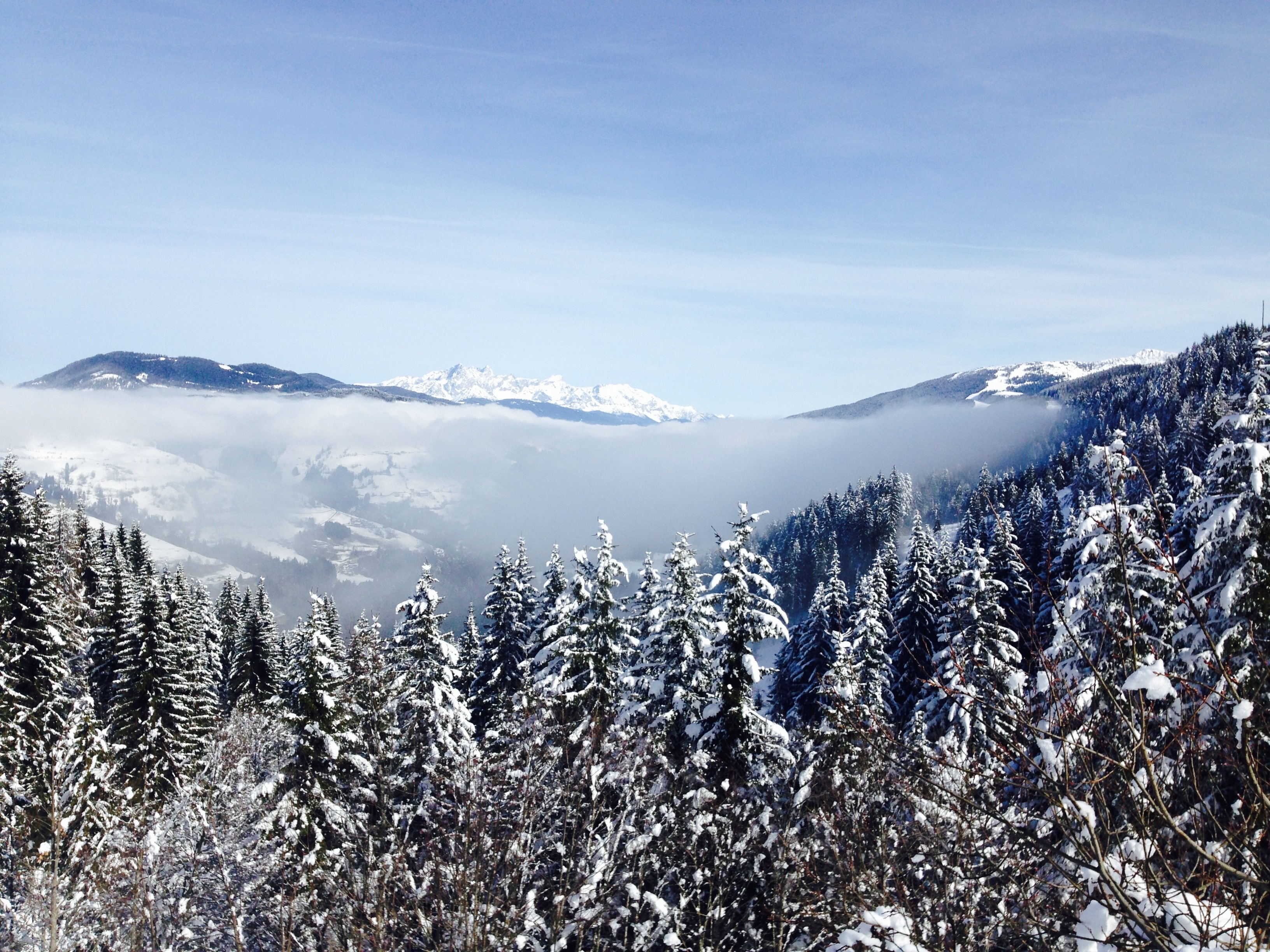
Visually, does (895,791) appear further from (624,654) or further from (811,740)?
(624,654)

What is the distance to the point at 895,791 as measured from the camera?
12023mm

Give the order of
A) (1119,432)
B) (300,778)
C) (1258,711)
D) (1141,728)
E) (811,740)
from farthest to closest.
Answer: (300,778)
(811,740)
(1119,432)
(1258,711)
(1141,728)

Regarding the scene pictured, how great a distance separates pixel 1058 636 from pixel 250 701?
4639 centimetres

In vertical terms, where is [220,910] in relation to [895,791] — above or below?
below

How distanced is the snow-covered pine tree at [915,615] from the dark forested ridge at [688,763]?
187 millimetres

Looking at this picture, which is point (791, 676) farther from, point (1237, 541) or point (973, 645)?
point (1237, 541)

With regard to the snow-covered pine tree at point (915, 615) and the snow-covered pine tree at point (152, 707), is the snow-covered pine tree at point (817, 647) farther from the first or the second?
the snow-covered pine tree at point (152, 707)

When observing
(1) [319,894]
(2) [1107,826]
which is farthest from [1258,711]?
(1) [319,894]

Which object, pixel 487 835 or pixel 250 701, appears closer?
pixel 487 835

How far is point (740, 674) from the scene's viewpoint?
1873cm

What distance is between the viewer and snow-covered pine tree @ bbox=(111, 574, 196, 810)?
86.6ft

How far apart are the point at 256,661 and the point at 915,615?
42.7 metres

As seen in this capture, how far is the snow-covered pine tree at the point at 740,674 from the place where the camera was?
723 inches

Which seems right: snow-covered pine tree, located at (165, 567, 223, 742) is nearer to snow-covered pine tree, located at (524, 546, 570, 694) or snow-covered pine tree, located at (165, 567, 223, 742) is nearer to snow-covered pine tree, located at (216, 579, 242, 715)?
snow-covered pine tree, located at (216, 579, 242, 715)
